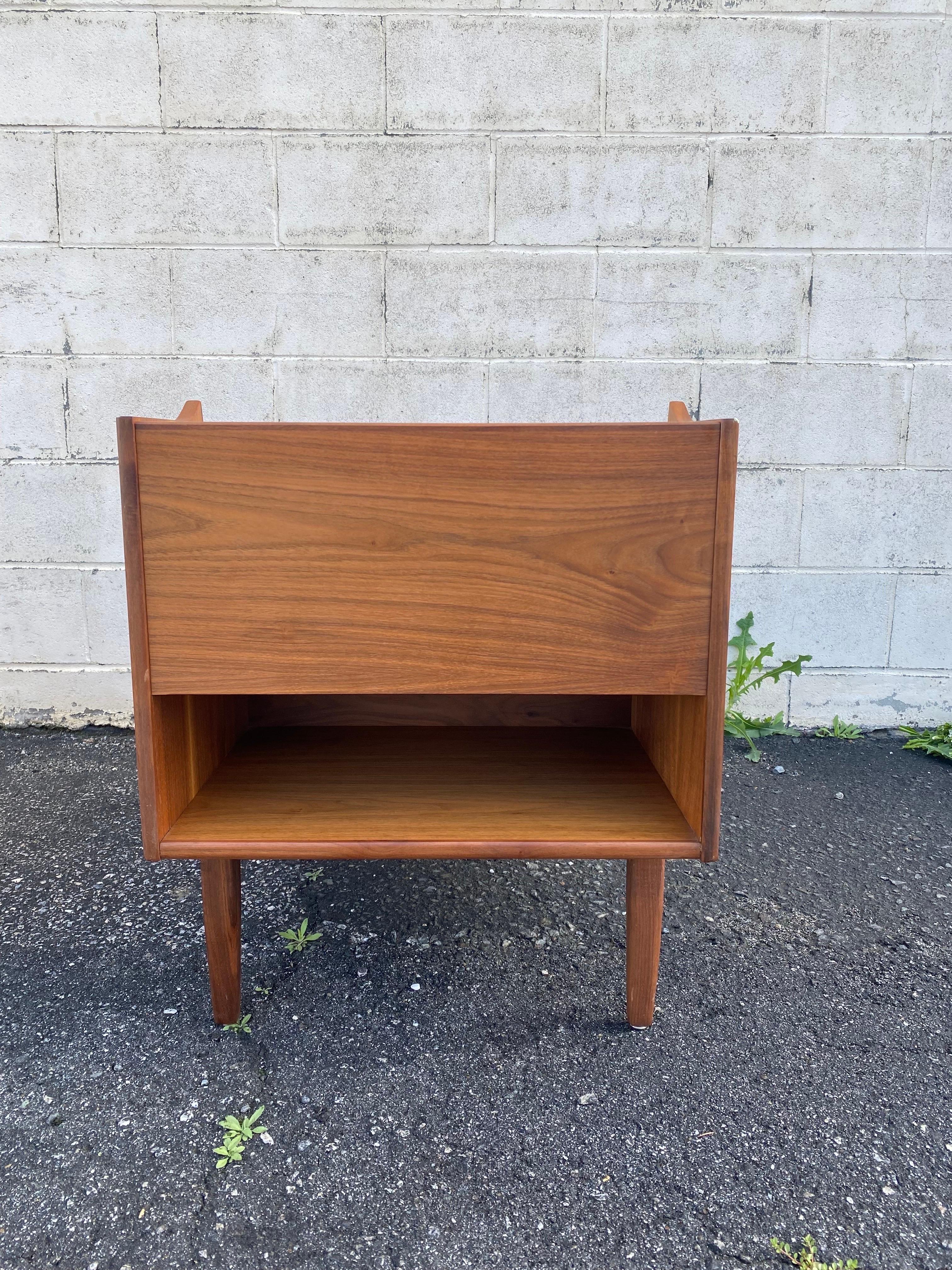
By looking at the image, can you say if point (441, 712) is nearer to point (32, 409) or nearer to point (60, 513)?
point (60, 513)

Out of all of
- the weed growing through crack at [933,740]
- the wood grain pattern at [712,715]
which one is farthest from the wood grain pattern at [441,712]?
the weed growing through crack at [933,740]

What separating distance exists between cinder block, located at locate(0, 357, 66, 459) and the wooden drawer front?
1.69 m

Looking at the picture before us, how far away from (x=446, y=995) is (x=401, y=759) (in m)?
0.36

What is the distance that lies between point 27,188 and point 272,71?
0.74 meters

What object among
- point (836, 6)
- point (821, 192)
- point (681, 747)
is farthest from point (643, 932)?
point (836, 6)

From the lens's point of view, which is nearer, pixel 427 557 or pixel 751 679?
pixel 427 557

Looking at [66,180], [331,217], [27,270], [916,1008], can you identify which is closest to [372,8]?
[331,217]

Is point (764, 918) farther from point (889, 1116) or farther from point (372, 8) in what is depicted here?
point (372, 8)

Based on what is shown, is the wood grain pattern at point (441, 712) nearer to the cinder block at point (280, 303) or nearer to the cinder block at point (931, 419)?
the cinder block at point (280, 303)

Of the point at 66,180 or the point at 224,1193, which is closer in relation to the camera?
the point at 224,1193

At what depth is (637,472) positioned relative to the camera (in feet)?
3.04

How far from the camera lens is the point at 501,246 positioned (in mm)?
2279

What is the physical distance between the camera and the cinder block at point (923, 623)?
2.41m

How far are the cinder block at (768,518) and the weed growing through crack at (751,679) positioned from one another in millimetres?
174
